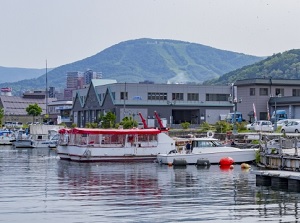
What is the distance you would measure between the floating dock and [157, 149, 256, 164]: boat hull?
17.8 m

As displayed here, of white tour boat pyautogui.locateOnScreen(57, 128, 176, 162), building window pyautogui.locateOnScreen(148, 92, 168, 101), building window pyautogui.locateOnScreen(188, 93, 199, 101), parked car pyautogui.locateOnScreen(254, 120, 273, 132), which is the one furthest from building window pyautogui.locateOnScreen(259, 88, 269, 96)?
white tour boat pyautogui.locateOnScreen(57, 128, 176, 162)

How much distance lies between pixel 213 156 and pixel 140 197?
938 inches

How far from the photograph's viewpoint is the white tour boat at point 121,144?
63531 mm

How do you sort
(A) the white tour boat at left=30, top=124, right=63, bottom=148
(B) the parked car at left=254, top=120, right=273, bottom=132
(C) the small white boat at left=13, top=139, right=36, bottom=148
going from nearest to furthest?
(B) the parked car at left=254, top=120, right=273, bottom=132
(C) the small white boat at left=13, top=139, right=36, bottom=148
(A) the white tour boat at left=30, top=124, right=63, bottom=148

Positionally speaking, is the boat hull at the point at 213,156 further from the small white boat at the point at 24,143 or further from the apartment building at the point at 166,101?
the apartment building at the point at 166,101

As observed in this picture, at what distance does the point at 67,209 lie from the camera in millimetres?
30781

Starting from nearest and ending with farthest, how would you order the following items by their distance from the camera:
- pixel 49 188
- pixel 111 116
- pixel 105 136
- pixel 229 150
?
pixel 49 188
pixel 229 150
pixel 105 136
pixel 111 116

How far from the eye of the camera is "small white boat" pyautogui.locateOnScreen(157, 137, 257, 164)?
191 ft

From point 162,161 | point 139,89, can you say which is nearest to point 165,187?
point 162,161

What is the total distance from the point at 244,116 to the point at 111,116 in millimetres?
21605

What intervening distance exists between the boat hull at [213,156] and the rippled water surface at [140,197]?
15.6 ft

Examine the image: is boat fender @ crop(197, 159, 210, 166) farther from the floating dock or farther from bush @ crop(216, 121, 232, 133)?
bush @ crop(216, 121, 232, 133)

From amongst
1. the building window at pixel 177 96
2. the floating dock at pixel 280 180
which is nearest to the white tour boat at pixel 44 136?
the building window at pixel 177 96

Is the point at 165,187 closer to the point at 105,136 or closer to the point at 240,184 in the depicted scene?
the point at 240,184
